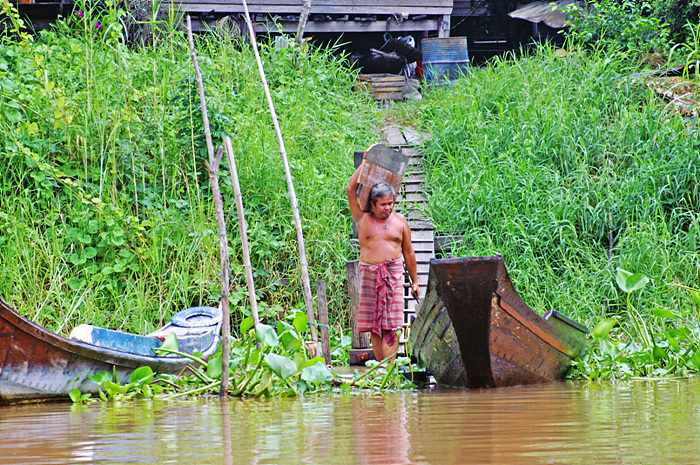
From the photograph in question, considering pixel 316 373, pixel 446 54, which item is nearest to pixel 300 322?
pixel 316 373

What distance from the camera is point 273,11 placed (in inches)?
445

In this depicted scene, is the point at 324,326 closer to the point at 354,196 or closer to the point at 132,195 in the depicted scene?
the point at 354,196

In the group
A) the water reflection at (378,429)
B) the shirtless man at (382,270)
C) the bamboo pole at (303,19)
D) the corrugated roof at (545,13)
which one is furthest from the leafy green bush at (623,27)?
the water reflection at (378,429)

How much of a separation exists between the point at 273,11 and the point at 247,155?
4440 millimetres

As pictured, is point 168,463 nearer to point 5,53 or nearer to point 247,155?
point 247,155

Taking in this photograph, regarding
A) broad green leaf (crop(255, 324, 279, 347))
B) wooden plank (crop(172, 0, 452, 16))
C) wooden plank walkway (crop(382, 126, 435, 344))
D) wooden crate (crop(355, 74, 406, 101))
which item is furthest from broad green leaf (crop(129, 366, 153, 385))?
wooden crate (crop(355, 74, 406, 101))

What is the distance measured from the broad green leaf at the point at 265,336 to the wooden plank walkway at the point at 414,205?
2.06 meters

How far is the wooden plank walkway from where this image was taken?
20.9 ft

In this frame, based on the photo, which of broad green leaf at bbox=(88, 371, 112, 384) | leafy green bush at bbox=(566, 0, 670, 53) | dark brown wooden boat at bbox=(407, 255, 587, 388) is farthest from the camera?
leafy green bush at bbox=(566, 0, 670, 53)

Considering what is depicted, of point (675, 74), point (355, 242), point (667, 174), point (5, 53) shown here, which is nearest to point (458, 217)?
point (355, 242)

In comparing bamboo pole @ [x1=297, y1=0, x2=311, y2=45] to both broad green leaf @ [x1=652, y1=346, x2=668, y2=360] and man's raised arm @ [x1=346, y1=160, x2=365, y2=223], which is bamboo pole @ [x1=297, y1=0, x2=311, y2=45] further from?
broad green leaf @ [x1=652, y1=346, x2=668, y2=360]

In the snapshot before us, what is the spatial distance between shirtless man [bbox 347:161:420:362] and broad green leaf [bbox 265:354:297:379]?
4.17ft

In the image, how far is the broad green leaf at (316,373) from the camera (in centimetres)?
379

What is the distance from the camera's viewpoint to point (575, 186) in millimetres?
7395
